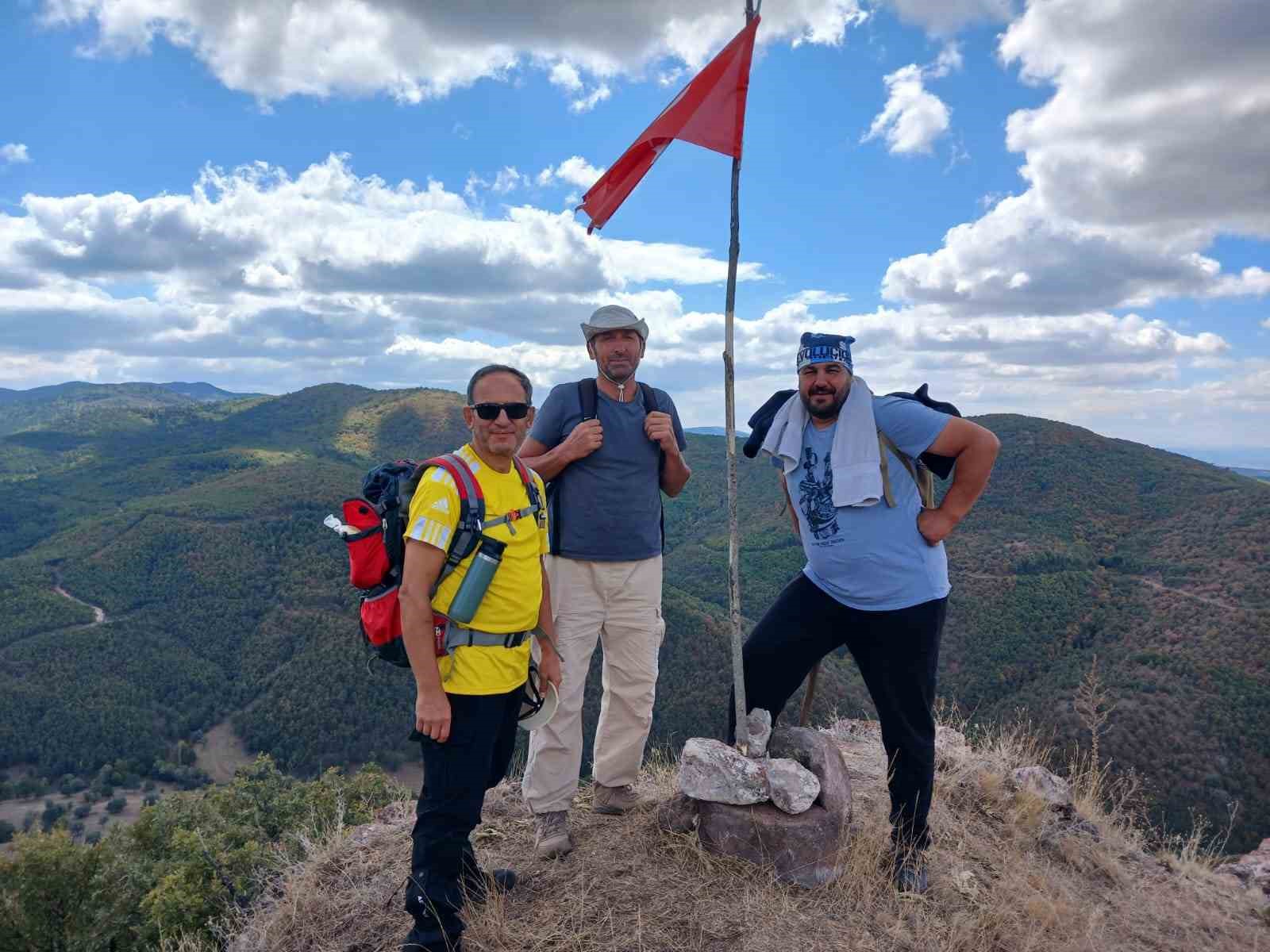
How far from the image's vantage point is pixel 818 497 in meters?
3.18

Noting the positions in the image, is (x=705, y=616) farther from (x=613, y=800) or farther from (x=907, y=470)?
(x=907, y=470)

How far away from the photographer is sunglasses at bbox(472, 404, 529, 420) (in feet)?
8.57

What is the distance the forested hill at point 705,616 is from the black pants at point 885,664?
5878mm

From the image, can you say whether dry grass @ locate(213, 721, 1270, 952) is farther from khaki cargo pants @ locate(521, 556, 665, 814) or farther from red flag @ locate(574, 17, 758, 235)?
red flag @ locate(574, 17, 758, 235)

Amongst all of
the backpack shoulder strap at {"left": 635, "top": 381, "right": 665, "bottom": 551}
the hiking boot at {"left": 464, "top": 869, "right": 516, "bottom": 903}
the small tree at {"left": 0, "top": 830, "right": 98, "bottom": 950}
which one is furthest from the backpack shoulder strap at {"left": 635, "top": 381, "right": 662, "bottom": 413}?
the small tree at {"left": 0, "top": 830, "right": 98, "bottom": 950}

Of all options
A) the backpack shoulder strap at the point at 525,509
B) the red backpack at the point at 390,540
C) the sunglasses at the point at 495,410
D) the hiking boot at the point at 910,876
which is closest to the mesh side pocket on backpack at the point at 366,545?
the red backpack at the point at 390,540

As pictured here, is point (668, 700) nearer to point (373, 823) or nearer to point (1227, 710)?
point (1227, 710)

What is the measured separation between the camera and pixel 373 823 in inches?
177

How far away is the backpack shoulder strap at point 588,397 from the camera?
3367 mm

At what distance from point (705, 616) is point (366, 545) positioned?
40.4m

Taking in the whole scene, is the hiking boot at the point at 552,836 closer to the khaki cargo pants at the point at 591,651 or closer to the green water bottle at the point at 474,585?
the khaki cargo pants at the point at 591,651

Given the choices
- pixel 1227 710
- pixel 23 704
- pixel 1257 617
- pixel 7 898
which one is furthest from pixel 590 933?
pixel 23 704

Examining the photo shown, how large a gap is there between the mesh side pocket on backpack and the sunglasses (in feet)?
1.67

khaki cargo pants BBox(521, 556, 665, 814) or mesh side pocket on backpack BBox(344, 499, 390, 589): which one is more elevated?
mesh side pocket on backpack BBox(344, 499, 390, 589)
